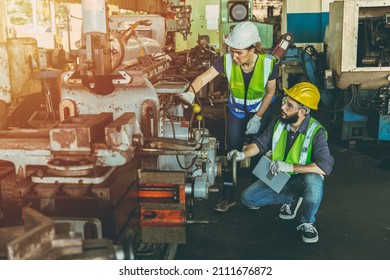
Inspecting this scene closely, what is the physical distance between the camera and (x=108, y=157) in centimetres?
137

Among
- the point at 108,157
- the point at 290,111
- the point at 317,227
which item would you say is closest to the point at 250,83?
the point at 290,111

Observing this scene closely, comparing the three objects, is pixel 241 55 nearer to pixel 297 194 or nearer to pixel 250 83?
pixel 250 83

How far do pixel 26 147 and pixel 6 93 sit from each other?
748 millimetres

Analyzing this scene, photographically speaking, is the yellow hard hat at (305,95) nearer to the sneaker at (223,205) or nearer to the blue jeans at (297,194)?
the blue jeans at (297,194)

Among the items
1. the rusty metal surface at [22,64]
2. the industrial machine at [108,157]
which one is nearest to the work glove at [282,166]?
the industrial machine at [108,157]

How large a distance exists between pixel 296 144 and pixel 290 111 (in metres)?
0.17

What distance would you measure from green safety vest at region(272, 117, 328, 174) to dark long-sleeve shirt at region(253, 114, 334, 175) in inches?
0.8

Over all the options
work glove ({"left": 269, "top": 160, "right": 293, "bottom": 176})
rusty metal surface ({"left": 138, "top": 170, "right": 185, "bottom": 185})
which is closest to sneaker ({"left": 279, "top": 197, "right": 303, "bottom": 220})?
work glove ({"left": 269, "top": 160, "right": 293, "bottom": 176})

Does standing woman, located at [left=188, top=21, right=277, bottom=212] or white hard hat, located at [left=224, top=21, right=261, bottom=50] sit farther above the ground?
white hard hat, located at [left=224, top=21, right=261, bottom=50]

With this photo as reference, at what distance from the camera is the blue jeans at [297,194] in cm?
221

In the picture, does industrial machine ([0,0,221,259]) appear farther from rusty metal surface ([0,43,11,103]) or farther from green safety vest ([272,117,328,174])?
green safety vest ([272,117,328,174])

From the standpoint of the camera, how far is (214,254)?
207 cm

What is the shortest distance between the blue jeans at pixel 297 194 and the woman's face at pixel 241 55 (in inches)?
26.2

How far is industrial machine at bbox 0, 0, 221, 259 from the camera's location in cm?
134
